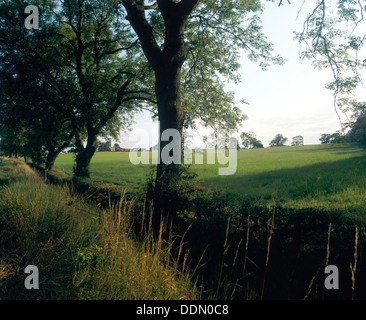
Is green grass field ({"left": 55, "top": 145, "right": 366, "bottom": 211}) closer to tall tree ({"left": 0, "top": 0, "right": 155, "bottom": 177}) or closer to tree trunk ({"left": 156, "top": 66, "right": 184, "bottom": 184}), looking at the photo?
tree trunk ({"left": 156, "top": 66, "right": 184, "bottom": 184})

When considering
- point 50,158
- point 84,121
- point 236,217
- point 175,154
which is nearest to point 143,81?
point 84,121

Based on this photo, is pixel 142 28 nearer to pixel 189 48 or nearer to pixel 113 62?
pixel 189 48

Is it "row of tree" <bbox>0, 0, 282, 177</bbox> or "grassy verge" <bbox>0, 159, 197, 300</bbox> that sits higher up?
"row of tree" <bbox>0, 0, 282, 177</bbox>

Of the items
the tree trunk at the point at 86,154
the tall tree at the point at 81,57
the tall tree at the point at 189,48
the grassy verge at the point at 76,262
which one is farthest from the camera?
the tree trunk at the point at 86,154

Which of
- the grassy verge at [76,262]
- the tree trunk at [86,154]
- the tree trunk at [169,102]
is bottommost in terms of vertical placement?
the grassy verge at [76,262]

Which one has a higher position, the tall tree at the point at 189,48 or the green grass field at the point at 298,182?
the tall tree at the point at 189,48

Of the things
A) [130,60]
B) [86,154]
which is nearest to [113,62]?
[130,60]

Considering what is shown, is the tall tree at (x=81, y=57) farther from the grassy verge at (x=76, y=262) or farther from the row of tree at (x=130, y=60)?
the grassy verge at (x=76, y=262)

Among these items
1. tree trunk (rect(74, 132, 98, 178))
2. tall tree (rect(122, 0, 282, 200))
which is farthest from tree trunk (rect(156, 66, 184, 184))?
tree trunk (rect(74, 132, 98, 178))

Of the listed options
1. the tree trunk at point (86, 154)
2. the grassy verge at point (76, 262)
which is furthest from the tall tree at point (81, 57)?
the grassy verge at point (76, 262)

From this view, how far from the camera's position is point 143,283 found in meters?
2.87

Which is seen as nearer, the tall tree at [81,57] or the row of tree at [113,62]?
the row of tree at [113,62]

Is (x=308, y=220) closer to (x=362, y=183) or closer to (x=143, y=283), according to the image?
(x=143, y=283)
